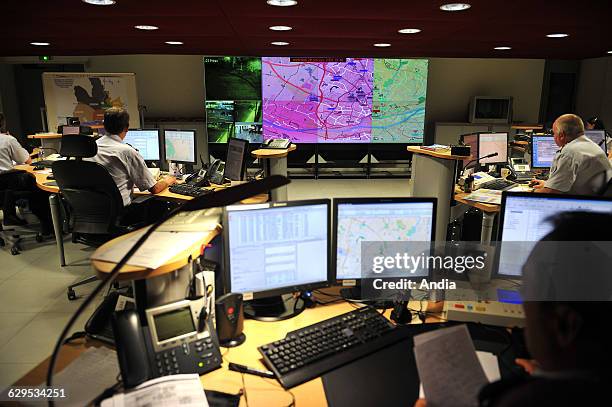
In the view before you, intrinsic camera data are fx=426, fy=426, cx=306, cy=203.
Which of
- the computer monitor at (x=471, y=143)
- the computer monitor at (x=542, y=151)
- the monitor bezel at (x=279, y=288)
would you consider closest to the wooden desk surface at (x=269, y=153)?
the computer monitor at (x=471, y=143)

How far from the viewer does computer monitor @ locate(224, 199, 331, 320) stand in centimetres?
156

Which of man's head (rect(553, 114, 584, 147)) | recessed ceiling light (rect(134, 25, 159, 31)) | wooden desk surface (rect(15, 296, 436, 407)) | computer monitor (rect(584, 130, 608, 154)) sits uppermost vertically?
recessed ceiling light (rect(134, 25, 159, 31))

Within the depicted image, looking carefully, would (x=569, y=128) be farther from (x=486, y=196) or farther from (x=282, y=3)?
(x=282, y=3)

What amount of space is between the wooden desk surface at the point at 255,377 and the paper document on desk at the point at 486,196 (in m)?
2.14

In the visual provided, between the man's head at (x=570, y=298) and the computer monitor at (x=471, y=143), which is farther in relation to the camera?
the computer monitor at (x=471, y=143)

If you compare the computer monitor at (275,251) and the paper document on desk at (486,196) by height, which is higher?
the computer monitor at (275,251)

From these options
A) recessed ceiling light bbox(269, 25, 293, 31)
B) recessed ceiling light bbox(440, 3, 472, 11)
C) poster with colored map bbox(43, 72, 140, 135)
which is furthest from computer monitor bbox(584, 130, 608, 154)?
poster with colored map bbox(43, 72, 140, 135)

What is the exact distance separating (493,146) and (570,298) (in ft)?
12.7

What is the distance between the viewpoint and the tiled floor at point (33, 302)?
2.68m

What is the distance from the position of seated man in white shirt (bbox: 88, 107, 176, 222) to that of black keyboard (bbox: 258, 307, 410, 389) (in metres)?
2.49

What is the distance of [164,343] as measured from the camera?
132cm

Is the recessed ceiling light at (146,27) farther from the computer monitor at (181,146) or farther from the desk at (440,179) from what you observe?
the desk at (440,179)

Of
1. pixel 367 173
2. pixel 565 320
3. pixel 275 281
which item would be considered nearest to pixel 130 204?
pixel 275 281

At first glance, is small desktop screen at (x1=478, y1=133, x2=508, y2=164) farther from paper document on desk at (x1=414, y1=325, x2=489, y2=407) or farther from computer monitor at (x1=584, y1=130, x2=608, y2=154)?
paper document on desk at (x1=414, y1=325, x2=489, y2=407)
